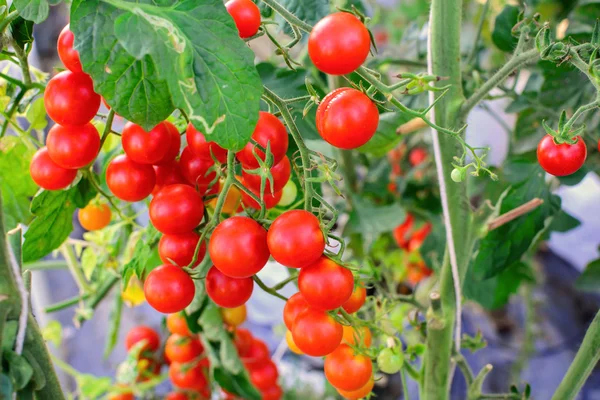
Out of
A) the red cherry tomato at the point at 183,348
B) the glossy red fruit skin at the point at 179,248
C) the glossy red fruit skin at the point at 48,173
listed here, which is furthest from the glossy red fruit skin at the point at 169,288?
the red cherry tomato at the point at 183,348

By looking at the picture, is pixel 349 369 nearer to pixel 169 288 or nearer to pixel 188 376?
pixel 169 288

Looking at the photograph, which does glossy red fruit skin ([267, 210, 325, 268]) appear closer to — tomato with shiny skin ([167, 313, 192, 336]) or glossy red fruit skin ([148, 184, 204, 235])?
glossy red fruit skin ([148, 184, 204, 235])

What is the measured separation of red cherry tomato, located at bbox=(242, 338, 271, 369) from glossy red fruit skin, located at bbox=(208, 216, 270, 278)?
0.42m

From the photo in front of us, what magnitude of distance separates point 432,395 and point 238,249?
0.94 ft

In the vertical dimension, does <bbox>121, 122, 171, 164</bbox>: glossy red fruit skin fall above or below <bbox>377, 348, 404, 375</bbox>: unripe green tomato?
above

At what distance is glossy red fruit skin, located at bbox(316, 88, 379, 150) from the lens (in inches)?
13.1

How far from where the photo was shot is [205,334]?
2.10 feet

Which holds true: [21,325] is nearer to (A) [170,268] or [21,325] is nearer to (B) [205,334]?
(A) [170,268]

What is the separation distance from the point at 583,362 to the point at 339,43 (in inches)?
13.5

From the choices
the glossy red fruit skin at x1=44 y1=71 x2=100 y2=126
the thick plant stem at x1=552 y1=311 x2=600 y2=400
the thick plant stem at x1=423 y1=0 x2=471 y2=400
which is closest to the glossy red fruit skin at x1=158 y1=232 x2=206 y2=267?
the glossy red fruit skin at x1=44 y1=71 x2=100 y2=126

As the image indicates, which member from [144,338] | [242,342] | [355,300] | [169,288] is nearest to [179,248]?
[169,288]

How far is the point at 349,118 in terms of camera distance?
332 millimetres

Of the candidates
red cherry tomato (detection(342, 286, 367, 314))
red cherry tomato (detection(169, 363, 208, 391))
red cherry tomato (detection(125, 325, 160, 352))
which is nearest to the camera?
red cherry tomato (detection(342, 286, 367, 314))

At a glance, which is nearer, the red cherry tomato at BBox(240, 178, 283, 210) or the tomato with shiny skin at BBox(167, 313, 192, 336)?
the red cherry tomato at BBox(240, 178, 283, 210)
